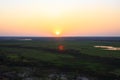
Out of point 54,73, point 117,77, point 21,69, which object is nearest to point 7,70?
point 21,69

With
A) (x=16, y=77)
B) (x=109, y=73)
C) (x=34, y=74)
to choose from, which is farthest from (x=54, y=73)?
(x=109, y=73)

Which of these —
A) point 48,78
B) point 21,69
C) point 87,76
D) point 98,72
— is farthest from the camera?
point 21,69

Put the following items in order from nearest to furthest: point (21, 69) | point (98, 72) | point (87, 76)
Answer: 1. point (87, 76)
2. point (98, 72)
3. point (21, 69)

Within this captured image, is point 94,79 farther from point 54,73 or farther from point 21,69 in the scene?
point 21,69

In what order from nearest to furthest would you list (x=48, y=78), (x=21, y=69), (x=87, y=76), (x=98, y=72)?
(x=48, y=78), (x=87, y=76), (x=98, y=72), (x=21, y=69)

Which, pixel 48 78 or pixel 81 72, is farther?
pixel 81 72

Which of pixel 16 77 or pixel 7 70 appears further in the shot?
pixel 7 70

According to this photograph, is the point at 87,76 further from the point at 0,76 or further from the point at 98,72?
the point at 0,76

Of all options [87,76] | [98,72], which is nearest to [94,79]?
Result: [87,76]

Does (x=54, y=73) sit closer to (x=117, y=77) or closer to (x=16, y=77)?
(x=16, y=77)
